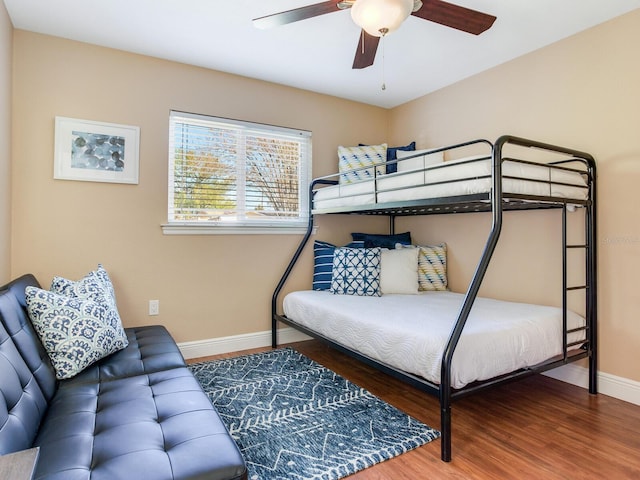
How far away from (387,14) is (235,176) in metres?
1.95

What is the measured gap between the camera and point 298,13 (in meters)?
1.69

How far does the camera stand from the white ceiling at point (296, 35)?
2172 millimetres

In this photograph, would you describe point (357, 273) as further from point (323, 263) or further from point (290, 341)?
point (290, 341)

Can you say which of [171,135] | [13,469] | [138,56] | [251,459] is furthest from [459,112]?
[13,469]

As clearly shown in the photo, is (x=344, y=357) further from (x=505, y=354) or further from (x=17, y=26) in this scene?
(x=17, y=26)

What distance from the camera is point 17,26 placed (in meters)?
2.39

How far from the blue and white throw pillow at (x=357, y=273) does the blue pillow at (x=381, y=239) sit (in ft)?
1.08

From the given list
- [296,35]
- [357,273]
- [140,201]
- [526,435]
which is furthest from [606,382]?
[140,201]

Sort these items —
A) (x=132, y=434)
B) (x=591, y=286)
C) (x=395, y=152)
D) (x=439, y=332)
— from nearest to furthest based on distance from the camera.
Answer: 1. (x=132, y=434)
2. (x=439, y=332)
3. (x=591, y=286)
4. (x=395, y=152)

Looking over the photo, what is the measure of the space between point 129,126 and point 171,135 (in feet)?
0.98

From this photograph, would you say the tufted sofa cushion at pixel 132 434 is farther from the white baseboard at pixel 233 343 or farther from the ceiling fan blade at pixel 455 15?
the ceiling fan blade at pixel 455 15

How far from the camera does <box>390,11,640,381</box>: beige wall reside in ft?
7.30

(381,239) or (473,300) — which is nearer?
(473,300)

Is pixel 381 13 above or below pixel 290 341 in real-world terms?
above
